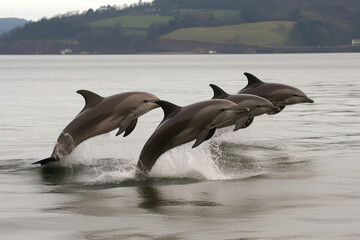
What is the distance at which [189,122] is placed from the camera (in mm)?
16672

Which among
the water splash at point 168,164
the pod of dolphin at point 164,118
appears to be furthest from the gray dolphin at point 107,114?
the water splash at point 168,164

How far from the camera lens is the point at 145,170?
1725 cm

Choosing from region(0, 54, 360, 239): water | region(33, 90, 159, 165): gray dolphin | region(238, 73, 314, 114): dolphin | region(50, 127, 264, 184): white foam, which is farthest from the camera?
region(238, 73, 314, 114): dolphin

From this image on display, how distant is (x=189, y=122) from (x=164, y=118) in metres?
0.74

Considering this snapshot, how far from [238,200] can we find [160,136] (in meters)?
3.18

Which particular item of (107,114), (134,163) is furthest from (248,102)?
(107,114)

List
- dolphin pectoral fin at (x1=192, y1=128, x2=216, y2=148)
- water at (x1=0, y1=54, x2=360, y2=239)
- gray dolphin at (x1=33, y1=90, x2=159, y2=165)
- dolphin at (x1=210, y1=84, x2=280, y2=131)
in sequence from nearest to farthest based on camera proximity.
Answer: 1. water at (x1=0, y1=54, x2=360, y2=239)
2. dolphin pectoral fin at (x1=192, y1=128, x2=216, y2=148)
3. gray dolphin at (x1=33, y1=90, x2=159, y2=165)
4. dolphin at (x1=210, y1=84, x2=280, y2=131)

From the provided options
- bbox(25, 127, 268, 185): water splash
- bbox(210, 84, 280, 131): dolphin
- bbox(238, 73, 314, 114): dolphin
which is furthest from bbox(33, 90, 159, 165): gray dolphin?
bbox(238, 73, 314, 114): dolphin

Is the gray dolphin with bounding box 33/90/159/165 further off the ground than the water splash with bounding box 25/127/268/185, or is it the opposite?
the gray dolphin with bounding box 33/90/159/165

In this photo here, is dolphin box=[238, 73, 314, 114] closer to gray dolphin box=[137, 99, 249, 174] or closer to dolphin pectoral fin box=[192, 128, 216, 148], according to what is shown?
gray dolphin box=[137, 99, 249, 174]

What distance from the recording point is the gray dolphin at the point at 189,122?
54.6ft

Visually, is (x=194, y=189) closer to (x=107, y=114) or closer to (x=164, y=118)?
(x=164, y=118)

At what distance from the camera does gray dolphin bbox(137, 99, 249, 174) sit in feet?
54.6

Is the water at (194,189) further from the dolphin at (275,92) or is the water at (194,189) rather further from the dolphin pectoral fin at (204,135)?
the dolphin at (275,92)
